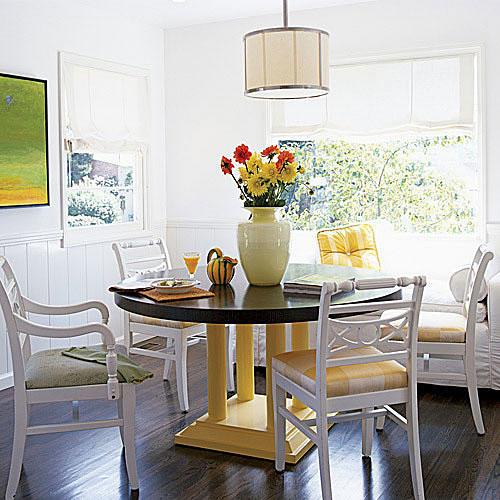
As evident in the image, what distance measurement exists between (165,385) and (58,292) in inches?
40.3

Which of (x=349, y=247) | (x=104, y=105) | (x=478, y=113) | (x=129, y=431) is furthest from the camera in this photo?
(x=104, y=105)

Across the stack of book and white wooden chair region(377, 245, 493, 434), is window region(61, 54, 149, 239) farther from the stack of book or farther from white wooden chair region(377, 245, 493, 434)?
white wooden chair region(377, 245, 493, 434)

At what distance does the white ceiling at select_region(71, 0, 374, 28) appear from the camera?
507 centimetres

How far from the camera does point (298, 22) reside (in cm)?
538

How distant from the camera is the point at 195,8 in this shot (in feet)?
17.3

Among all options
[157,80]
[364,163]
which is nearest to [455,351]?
[364,163]

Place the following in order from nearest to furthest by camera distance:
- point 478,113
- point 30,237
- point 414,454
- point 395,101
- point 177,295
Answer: point 414,454 → point 177,295 → point 30,237 → point 478,113 → point 395,101

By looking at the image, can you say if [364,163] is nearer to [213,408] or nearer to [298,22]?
[298,22]

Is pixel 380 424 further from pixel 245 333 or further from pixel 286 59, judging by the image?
pixel 286 59

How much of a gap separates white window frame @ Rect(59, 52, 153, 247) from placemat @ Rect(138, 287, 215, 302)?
6.53ft

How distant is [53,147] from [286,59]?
215 cm

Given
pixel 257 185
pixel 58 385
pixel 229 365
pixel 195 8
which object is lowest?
pixel 229 365

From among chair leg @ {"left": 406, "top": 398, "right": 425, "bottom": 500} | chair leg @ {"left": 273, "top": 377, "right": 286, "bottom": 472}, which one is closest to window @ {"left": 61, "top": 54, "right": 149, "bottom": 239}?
chair leg @ {"left": 273, "top": 377, "right": 286, "bottom": 472}

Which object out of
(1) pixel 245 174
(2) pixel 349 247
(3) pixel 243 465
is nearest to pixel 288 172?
(1) pixel 245 174
